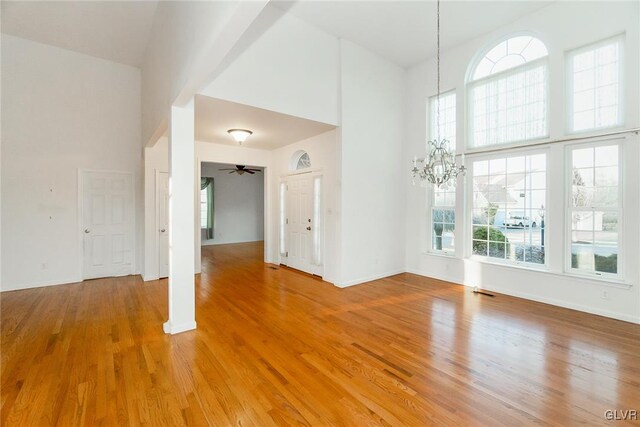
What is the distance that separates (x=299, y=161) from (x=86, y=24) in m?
4.06

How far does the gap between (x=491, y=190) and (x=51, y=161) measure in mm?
7695

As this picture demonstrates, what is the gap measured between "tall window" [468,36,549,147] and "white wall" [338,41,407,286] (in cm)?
148

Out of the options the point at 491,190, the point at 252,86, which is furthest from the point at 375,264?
→ the point at 252,86

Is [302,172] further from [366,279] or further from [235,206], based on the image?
[235,206]

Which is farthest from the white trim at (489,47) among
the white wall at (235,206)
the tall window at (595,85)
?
the white wall at (235,206)

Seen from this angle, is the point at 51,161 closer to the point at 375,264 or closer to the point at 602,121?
the point at 375,264

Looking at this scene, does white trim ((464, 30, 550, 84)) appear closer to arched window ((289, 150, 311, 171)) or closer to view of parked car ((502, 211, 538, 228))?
view of parked car ((502, 211, 538, 228))

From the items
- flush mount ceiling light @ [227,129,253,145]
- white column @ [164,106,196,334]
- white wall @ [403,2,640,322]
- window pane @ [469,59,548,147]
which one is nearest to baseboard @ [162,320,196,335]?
white column @ [164,106,196,334]

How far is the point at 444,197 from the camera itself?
5.54 m

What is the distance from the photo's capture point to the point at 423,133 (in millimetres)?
5703

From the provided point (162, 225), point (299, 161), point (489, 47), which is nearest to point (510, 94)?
point (489, 47)

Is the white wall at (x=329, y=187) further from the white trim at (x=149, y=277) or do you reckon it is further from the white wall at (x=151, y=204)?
the white trim at (x=149, y=277)

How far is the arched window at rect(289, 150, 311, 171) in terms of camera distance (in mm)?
6016

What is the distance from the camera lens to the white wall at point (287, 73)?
12.7ft
